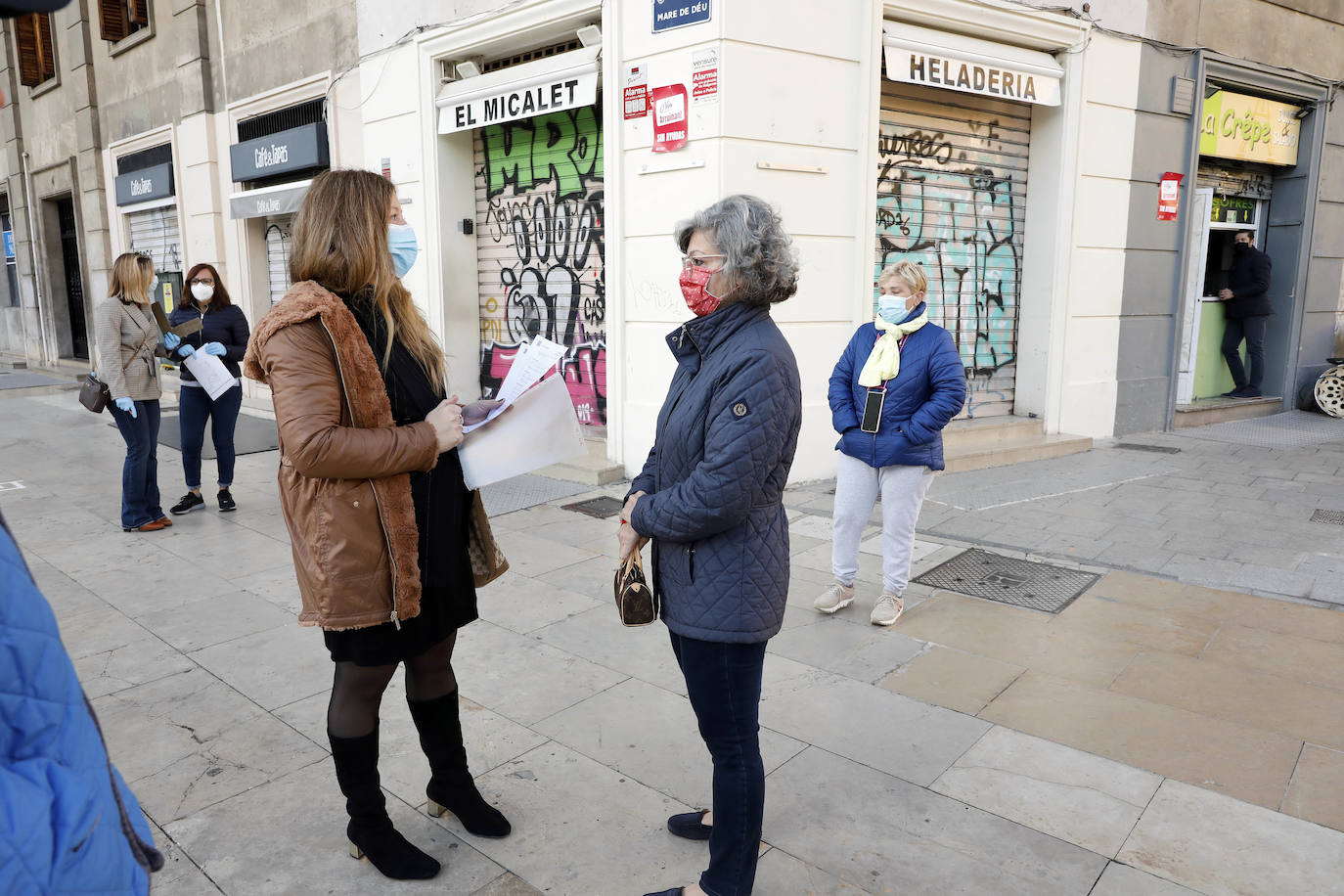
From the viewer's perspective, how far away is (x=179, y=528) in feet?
21.1

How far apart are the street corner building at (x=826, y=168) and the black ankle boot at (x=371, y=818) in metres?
4.92

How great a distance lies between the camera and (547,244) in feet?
28.8

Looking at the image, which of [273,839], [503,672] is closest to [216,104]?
[503,672]

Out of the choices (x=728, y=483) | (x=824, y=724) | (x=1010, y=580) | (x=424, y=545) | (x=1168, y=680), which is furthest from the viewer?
(x=1010, y=580)

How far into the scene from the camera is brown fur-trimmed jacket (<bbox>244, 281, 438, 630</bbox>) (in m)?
2.35

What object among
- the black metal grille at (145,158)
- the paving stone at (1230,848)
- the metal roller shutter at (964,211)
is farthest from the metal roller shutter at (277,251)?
the paving stone at (1230,848)

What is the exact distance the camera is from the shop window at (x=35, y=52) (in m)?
16.7

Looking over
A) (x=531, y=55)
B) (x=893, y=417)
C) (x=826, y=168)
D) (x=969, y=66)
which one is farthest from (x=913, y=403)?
(x=531, y=55)

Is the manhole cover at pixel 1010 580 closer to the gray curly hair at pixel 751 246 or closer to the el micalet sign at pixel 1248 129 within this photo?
the gray curly hair at pixel 751 246

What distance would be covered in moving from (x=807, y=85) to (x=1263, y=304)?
7.08 meters

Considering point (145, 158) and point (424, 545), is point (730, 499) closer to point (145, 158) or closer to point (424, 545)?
point (424, 545)

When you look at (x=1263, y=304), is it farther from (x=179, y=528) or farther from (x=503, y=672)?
(x=179, y=528)

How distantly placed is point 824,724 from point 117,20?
632 inches

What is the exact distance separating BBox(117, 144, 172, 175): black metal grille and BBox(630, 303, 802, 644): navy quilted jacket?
46.1 ft
